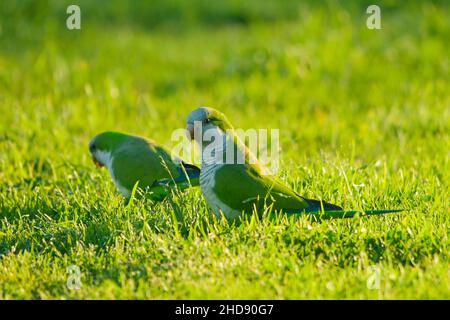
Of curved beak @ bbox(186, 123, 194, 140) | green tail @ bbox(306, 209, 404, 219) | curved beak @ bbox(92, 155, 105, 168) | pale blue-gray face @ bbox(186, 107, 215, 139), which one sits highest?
pale blue-gray face @ bbox(186, 107, 215, 139)

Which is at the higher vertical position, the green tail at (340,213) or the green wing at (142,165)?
the green wing at (142,165)

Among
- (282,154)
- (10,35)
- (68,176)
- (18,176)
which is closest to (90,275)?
(68,176)

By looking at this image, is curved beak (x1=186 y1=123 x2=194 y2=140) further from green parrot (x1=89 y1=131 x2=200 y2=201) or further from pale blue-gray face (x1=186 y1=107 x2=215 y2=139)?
green parrot (x1=89 y1=131 x2=200 y2=201)

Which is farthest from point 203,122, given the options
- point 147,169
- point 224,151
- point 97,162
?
point 97,162

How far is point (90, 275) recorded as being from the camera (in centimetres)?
363

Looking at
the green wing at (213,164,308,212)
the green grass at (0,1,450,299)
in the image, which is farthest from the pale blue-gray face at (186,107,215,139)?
the green grass at (0,1,450,299)

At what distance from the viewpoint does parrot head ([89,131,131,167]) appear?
488 centimetres

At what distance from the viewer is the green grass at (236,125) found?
3.56 m

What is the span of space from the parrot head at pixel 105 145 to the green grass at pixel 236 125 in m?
0.15

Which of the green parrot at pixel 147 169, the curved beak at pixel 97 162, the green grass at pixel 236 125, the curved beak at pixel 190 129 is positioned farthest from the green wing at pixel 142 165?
the curved beak at pixel 97 162

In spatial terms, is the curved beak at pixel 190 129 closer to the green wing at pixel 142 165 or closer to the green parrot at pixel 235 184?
the green parrot at pixel 235 184

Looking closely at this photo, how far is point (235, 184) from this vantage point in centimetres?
381
